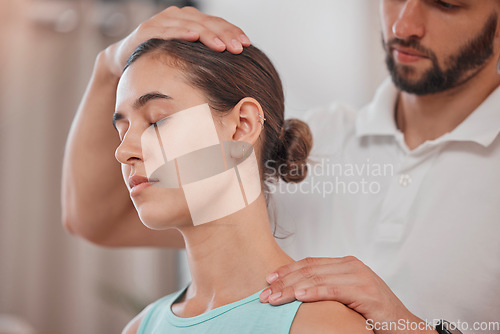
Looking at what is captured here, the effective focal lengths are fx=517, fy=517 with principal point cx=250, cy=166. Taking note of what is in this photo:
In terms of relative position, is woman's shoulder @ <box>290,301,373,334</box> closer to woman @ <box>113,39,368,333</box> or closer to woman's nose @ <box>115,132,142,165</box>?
woman @ <box>113,39,368,333</box>

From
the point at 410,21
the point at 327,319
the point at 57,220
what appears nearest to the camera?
the point at 327,319

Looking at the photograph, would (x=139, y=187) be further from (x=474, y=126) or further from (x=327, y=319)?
(x=474, y=126)

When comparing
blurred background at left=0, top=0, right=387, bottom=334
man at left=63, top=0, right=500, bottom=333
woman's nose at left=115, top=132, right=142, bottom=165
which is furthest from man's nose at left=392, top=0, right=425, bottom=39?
blurred background at left=0, top=0, right=387, bottom=334

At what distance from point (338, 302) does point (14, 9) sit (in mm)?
780

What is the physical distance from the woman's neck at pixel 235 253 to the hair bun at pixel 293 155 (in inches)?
2.0

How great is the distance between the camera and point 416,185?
581mm

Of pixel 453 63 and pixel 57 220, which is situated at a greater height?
pixel 453 63

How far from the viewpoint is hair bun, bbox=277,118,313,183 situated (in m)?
0.59

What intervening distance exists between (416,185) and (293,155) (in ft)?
0.47

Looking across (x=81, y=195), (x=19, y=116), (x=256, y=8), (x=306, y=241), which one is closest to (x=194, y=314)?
(x=306, y=241)

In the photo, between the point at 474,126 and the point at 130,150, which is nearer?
the point at 130,150

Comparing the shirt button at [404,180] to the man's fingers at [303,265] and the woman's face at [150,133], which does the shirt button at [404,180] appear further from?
the woman's face at [150,133]

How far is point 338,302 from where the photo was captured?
1.61 feet

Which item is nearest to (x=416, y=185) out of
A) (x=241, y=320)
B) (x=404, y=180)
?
(x=404, y=180)
